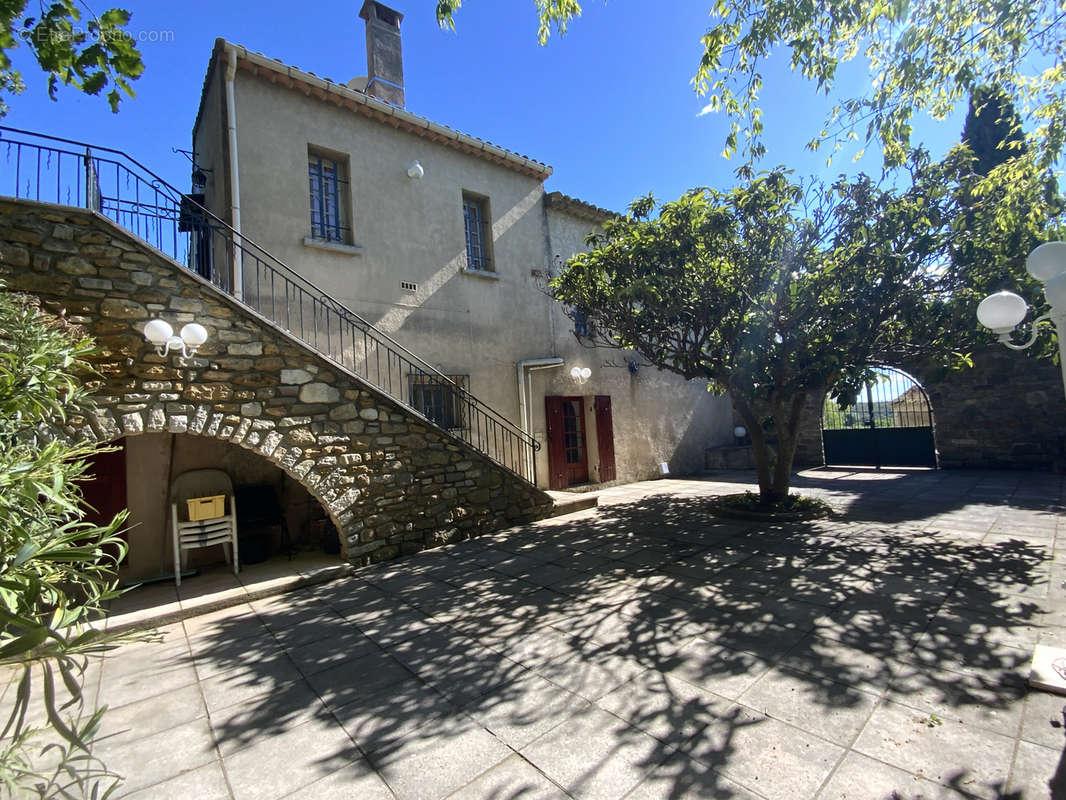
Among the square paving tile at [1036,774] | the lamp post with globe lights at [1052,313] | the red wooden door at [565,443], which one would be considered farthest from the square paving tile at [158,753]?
the red wooden door at [565,443]

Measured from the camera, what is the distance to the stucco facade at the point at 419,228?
6578mm

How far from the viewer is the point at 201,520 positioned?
516 centimetres

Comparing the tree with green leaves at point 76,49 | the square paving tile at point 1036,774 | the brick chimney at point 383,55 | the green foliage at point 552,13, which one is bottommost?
the square paving tile at point 1036,774

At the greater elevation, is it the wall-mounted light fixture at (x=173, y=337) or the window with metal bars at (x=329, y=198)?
the window with metal bars at (x=329, y=198)

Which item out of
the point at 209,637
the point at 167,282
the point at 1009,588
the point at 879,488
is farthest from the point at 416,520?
the point at 879,488

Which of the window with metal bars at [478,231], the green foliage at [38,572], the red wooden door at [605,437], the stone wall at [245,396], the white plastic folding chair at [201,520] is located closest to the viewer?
the green foliage at [38,572]

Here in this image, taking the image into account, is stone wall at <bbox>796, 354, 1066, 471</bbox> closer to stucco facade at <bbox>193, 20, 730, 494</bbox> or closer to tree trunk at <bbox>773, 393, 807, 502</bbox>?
tree trunk at <bbox>773, 393, 807, 502</bbox>

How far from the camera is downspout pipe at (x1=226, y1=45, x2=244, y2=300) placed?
6.17 m

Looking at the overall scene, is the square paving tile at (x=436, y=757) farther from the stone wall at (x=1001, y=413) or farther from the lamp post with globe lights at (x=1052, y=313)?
the stone wall at (x=1001, y=413)

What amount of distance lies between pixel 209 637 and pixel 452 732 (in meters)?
2.60

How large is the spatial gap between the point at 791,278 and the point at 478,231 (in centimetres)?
534

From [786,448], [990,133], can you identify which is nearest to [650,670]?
[786,448]

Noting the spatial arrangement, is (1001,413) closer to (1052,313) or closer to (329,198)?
(1052,313)

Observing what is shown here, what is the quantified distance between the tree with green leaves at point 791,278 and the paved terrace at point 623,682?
2475 mm
